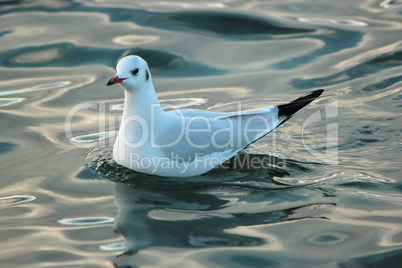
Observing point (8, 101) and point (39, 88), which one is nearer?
point (8, 101)

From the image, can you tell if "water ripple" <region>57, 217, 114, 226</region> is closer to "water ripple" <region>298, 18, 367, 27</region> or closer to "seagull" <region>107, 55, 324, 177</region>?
"seagull" <region>107, 55, 324, 177</region>

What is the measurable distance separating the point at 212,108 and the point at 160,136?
1896 mm

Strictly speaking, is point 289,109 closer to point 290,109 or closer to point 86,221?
point 290,109

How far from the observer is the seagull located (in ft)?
19.0

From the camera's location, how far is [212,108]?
7.66m

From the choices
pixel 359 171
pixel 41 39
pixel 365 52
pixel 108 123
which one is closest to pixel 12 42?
pixel 41 39

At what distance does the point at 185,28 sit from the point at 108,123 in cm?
324

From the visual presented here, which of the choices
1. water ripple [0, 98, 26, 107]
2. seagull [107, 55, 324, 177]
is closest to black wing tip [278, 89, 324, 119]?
seagull [107, 55, 324, 177]


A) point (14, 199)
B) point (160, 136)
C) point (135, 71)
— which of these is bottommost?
point (14, 199)

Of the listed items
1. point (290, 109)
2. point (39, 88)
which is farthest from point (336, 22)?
point (39, 88)

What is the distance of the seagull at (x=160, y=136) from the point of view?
578 centimetres

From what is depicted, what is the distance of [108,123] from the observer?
7336 mm

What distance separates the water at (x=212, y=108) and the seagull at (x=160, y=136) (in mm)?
160

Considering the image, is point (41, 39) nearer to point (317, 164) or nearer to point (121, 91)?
point (121, 91)
